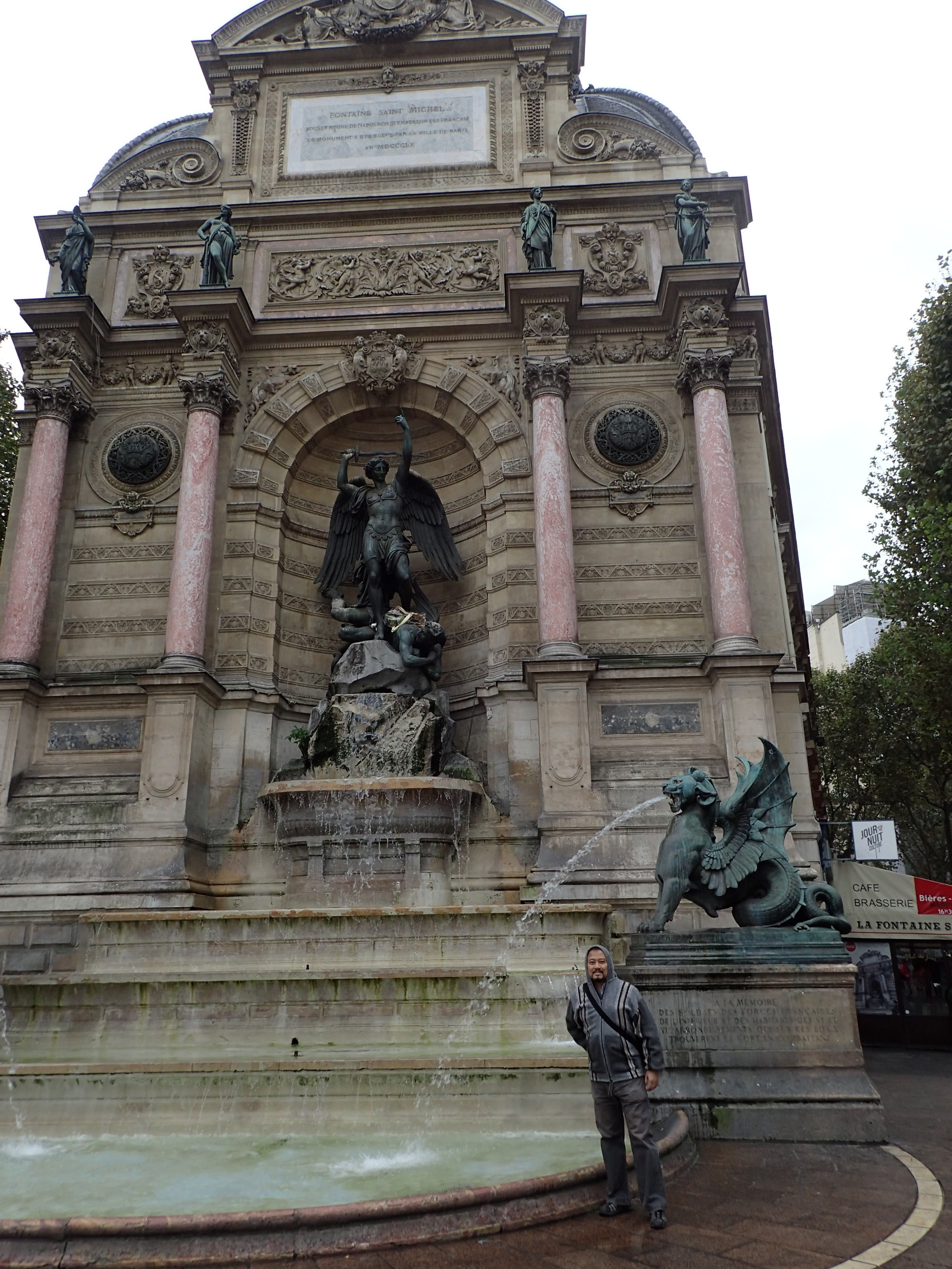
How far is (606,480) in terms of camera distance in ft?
58.1

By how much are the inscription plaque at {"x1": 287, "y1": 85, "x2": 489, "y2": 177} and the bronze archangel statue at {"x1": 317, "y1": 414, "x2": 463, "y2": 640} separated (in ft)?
21.0

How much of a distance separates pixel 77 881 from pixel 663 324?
14605 millimetres

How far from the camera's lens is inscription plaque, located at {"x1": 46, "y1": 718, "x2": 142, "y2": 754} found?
15.8 meters

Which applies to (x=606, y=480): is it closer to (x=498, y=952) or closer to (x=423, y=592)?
(x=423, y=592)

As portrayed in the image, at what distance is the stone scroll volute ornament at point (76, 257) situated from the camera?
18375 millimetres

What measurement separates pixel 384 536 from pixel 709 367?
6.76 meters

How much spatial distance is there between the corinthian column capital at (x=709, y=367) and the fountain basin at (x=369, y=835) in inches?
343

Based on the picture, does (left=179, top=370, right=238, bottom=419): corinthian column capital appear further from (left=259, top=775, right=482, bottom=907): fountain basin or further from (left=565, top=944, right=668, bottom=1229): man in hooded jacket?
(left=565, top=944, right=668, bottom=1229): man in hooded jacket

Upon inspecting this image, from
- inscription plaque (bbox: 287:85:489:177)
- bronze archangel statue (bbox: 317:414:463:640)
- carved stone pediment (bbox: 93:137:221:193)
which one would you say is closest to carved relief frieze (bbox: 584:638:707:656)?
bronze archangel statue (bbox: 317:414:463:640)

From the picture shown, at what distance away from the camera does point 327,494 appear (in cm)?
1955

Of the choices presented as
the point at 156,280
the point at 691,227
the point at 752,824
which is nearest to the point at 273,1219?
the point at 752,824

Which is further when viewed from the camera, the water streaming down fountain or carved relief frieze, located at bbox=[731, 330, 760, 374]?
carved relief frieze, located at bbox=[731, 330, 760, 374]

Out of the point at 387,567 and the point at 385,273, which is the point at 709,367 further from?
the point at 385,273

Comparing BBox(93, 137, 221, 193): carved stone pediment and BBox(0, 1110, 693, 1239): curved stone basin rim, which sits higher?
BBox(93, 137, 221, 193): carved stone pediment
